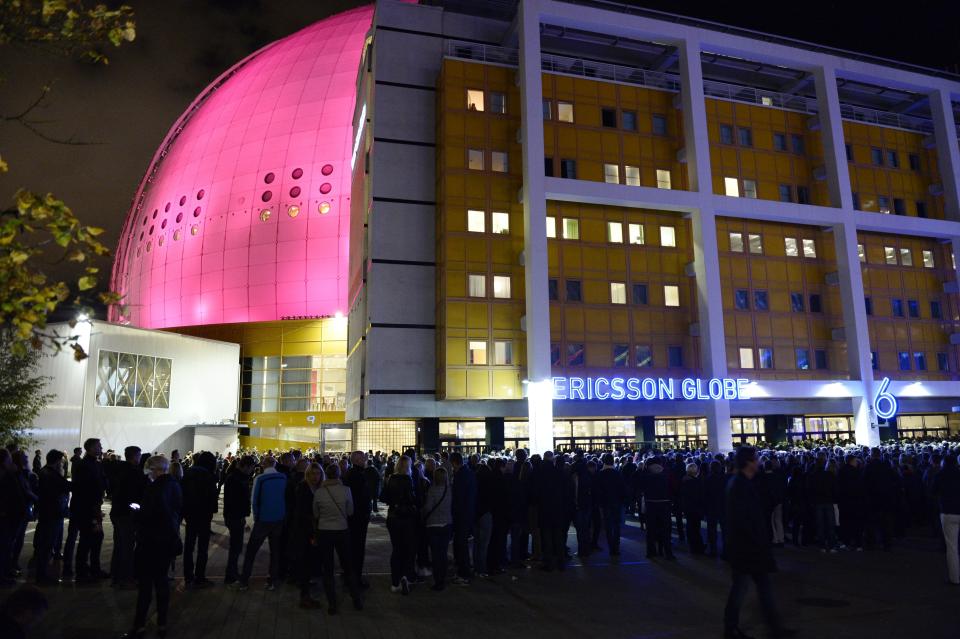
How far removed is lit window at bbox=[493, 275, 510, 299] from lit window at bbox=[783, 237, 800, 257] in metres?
18.5

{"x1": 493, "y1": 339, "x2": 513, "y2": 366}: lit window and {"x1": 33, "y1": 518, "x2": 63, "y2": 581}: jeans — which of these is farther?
{"x1": 493, "y1": 339, "x2": 513, "y2": 366}: lit window

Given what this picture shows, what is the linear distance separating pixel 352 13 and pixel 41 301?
69973mm

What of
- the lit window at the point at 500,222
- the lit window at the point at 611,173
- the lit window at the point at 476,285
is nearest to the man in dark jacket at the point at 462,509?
the lit window at the point at 476,285

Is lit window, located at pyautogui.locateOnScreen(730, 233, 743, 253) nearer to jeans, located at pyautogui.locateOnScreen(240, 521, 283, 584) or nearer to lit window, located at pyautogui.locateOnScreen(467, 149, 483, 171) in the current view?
lit window, located at pyautogui.locateOnScreen(467, 149, 483, 171)

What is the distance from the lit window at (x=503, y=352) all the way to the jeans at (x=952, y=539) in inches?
1026

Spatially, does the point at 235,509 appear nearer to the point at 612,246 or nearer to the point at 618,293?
the point at 618,293

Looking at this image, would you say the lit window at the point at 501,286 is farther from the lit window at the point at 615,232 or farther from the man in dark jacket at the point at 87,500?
the man in dark jacket at the point at 87,500

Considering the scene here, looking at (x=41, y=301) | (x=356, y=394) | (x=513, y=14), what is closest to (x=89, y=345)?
(x=356, y=394)

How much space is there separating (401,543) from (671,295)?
3164 cm

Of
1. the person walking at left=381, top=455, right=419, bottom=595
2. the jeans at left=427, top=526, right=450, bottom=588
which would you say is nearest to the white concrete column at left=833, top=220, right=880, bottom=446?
the jeans at left=427, top=526, right=450, bottom=588

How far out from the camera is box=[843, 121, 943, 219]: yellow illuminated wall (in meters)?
45.4

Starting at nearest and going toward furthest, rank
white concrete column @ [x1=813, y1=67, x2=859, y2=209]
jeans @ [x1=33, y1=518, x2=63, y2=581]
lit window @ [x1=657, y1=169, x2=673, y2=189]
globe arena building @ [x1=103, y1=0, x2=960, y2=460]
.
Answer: jeans @ [x1=33, y1=518, x2=63, y2=581] < globe arena building @ [x1=103, y1=0, x2=960, y2=460] < lit window @ [x1=657, y1=169, x2=673, y2=189] < white concrete column @ [x1=813, y1=67, x2=859, y2=209]

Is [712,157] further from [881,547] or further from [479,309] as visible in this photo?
[881,547]

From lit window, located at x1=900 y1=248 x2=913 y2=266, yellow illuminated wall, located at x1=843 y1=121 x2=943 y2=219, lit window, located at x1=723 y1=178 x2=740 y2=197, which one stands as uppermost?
yellow illuminated wall, located at x1=843 y1=121 x2=943 y2=219
